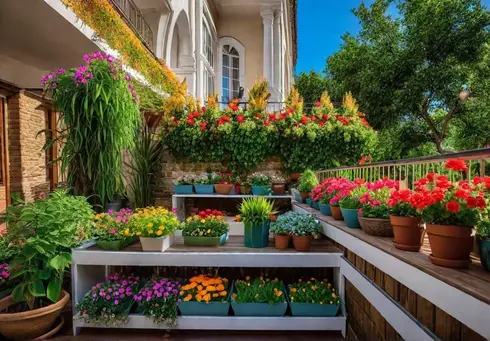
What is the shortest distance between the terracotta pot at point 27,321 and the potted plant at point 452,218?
2.51 metres

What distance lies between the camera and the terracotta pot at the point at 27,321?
217 centimetres

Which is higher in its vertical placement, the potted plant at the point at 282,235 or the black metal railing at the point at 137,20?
Result: the black metal railing at the point at 137,20

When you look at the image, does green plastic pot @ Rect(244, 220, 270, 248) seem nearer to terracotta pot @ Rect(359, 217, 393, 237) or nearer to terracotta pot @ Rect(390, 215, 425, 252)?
terracotta pot @ Rect(359, 217, 393, 237)

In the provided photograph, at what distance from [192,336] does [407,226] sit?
1809 millimetres

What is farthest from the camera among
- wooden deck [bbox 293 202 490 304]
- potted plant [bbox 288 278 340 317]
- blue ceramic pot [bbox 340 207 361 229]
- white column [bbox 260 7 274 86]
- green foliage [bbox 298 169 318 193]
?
white column [bbox 260 7 274 86]

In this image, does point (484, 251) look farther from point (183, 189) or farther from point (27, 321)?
point (183, 189)

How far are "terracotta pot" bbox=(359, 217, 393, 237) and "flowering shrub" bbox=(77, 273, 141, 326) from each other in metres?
1.93

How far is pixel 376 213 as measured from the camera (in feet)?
6.56

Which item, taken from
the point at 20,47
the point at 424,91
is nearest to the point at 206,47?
the point at 20,47

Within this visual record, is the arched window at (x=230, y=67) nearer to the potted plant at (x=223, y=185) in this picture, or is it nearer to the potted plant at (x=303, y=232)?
the potted plant at (x=223, y=185)

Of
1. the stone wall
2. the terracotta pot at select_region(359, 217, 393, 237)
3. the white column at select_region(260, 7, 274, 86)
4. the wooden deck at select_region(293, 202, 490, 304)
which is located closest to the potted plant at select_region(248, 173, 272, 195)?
the terracotta pot at select_region(359, 217, 393, 237)

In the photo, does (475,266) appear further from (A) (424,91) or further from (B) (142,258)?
(A) (424,91)

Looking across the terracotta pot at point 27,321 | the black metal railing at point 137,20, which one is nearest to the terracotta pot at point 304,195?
the terracotta pot at point 27,321

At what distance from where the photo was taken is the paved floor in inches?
93.0
